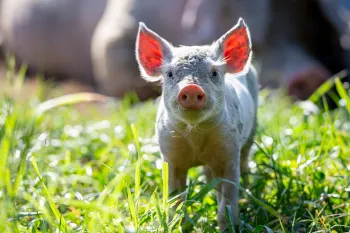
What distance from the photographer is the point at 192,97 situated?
250cm

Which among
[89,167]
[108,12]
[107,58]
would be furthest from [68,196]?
[108,12]

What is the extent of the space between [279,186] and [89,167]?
1.05 meters

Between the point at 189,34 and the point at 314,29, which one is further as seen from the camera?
the point at 314,29

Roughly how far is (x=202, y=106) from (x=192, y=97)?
0.07 metres

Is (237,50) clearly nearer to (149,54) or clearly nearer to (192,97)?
(149,54)

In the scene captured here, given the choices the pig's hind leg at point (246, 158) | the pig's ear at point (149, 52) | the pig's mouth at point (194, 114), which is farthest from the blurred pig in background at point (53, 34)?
the pig's mouth at point (194, 114)

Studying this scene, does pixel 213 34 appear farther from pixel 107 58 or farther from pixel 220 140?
pixel 220 140

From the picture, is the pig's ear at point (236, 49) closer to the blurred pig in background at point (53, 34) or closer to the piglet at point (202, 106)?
the piglet at point (202, 106)

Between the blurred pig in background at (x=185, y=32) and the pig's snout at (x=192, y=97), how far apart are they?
12.5ft

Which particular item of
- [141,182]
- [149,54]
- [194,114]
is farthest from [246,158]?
[194,114]

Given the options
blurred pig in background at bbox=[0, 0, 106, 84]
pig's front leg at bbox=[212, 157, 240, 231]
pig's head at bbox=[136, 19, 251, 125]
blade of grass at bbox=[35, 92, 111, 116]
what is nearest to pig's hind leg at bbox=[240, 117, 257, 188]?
pig's front leg at bbox=[212, 157, 240, 231]

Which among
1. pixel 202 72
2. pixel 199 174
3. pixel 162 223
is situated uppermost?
pixel 202 72

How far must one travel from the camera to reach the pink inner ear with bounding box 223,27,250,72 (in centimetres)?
293

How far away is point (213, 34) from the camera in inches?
249
